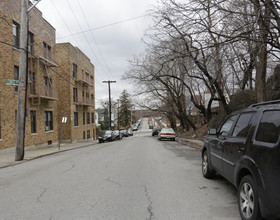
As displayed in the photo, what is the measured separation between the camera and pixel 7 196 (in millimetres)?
5445

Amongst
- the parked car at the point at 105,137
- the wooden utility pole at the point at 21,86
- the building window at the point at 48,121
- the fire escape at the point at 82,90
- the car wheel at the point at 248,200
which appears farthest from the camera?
the fire escape at the point at 82,90

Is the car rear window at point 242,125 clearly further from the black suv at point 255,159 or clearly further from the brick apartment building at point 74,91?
the brick apartment building at point 74,91

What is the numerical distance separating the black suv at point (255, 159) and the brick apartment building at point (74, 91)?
73.2 ft

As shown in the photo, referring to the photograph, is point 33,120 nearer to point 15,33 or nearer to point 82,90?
point 15,33

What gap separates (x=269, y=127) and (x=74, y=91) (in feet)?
98.0

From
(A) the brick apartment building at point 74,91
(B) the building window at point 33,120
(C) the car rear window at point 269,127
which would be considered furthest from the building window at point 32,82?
(C) the car rear window at point 269,127

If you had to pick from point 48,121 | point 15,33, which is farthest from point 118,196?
point 48,121

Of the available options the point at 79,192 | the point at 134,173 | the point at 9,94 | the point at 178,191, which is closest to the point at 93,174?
the point at 134,173

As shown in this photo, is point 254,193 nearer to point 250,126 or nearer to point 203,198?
point 250,126

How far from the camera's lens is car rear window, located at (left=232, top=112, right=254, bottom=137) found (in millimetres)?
4242

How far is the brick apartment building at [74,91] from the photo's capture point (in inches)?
1153

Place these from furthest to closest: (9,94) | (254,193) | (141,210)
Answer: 1. (9,94)
2. (141,210)
3. (254,193)

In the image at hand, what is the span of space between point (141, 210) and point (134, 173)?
124 inches

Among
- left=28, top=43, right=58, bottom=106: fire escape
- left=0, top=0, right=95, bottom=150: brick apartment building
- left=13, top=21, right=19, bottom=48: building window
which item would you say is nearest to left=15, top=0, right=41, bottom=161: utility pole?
left=0, top=0, right=95, bottom=150: brick apartment building
